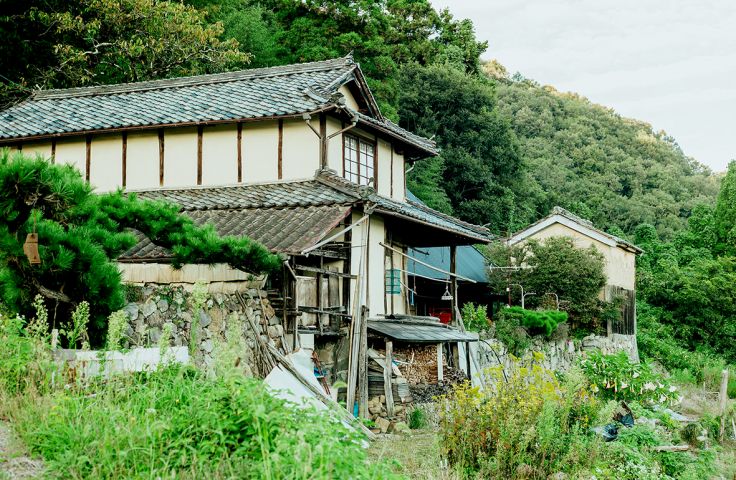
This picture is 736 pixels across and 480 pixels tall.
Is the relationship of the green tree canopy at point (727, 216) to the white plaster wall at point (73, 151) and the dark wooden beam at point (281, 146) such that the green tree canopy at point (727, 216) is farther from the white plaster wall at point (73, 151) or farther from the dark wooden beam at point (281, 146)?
the white plaster wall at point (73, 151)

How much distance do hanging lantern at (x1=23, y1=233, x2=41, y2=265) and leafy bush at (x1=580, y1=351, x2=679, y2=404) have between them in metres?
10.2

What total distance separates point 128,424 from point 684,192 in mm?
60769

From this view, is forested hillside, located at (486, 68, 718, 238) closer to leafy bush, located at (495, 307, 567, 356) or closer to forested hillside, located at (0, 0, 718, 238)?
forested hillside, located at (0, 0, 718, 238)

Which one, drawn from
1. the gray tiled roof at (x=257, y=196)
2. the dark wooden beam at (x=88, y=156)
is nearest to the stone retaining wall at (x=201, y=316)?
the gray tiled roof at (x=257, y=196)

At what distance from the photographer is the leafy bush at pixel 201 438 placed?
566 cm

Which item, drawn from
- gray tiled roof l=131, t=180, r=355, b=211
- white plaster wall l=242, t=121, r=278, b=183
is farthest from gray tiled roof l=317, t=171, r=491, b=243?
white plaster wall l=242, t=121, r=278, b=183

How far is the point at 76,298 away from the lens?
9531 mm

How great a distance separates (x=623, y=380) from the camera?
14.7 metres

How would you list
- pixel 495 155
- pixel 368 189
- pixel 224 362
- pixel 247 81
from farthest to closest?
pixel 495 155, pixel 247 81, pixel 368 189, pixel 224 362

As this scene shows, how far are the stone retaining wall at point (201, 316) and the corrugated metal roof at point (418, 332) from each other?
3.49 m

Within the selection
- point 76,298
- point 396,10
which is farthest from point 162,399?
point 396,10

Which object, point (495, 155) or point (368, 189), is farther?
point (495, 155)

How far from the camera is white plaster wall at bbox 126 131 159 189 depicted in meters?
A: 20.1

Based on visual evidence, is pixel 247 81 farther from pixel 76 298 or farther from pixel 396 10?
pixel 396 10
